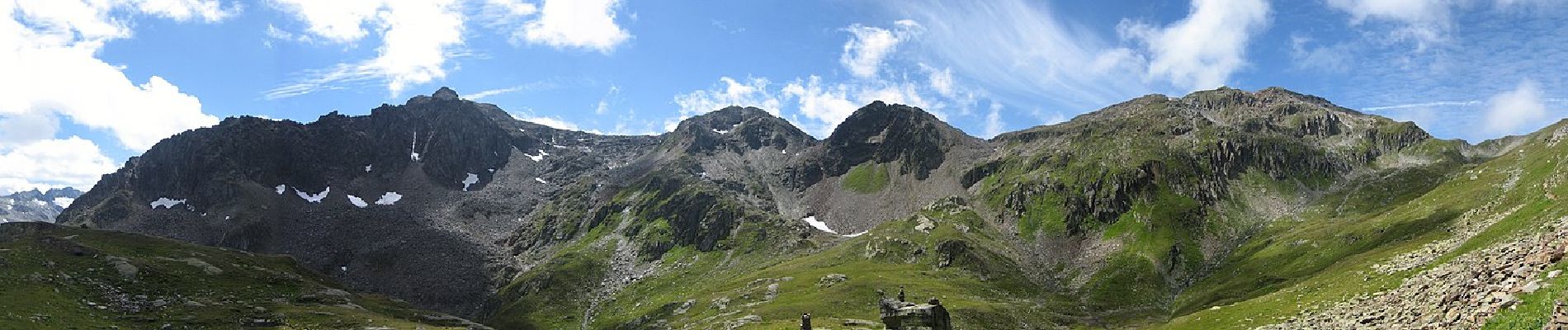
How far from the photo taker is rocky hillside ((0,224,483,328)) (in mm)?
116000

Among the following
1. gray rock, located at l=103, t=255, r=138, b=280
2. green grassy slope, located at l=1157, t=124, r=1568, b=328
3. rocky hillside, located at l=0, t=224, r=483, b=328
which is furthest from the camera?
gray rock, located at l=103, t=255, r=138, b=280

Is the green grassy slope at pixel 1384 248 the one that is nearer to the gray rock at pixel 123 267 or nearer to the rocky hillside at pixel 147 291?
the rocky hillside at pixel 147 291

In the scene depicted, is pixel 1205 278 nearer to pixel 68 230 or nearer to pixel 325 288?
pixel 325 288

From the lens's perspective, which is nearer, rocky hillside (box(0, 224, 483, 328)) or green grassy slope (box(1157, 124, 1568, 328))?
green grassy slope (box(1157, 124, 1568, 328))

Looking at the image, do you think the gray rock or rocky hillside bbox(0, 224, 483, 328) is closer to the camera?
rocky hillside bbox(0, 224, 483, 328)

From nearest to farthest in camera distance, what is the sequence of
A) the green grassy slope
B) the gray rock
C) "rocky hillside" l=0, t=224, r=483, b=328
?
the green grassy slope
"rocky hillside" l=0, t=224, r=483, b=328
the gray rock

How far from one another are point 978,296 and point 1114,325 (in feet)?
107

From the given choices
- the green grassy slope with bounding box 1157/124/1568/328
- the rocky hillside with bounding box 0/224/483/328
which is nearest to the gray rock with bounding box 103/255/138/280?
the rocky hillside with bounding box 0/224/483/328

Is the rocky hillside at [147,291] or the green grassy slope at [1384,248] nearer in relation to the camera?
the green grassy slope at [1384,248]

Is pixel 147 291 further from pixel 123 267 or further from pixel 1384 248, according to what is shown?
pixel 1384 248

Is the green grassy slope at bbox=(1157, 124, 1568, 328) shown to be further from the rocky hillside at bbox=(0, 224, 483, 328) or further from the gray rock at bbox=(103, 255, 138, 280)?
the gray rock at bbox=(103, 255, 138, 280)

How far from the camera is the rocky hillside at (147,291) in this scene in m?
116

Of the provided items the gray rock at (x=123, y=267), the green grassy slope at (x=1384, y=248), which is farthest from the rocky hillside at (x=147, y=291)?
the green grassy slope at (x=1384, y=248)

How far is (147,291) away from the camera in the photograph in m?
147
